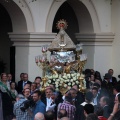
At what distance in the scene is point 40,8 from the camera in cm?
1620

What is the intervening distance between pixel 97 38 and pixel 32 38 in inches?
118

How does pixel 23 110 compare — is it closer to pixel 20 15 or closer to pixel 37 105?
pixel 37 105

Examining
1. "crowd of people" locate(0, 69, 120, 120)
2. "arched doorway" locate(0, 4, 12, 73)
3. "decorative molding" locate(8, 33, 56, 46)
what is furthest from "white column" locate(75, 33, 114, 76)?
"crowd of people" locate(0, 69, 120, 120)

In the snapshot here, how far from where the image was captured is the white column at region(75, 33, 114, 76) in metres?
18.0

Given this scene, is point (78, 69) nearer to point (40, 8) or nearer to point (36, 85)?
point (36, 85)

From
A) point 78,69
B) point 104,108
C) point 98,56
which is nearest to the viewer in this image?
point 104,108

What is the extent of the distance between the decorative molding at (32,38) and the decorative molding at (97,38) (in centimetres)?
217

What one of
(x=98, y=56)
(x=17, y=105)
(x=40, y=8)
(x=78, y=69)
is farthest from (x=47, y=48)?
(x=17, y=105)

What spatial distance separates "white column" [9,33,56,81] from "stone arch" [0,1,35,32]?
244mm

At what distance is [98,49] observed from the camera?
59.5 ft

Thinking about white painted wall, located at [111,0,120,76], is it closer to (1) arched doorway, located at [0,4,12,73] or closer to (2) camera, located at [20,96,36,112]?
(1) arched doorway, located at [0,4,12,73]

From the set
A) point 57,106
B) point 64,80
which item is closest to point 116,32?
point 64,80

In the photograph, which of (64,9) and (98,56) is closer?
(98,56)

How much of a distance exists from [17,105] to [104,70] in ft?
29.4
